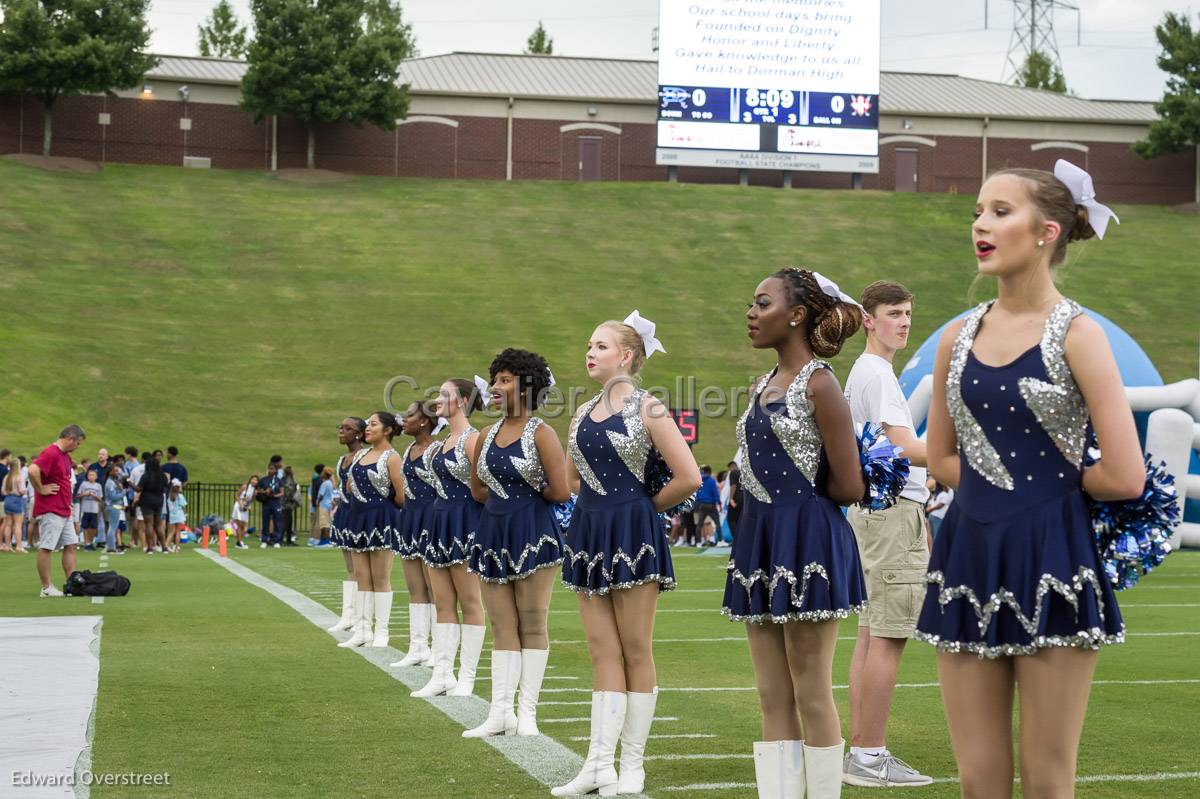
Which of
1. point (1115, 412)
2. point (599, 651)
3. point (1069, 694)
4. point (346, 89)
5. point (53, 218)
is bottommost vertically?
point (599, 651)

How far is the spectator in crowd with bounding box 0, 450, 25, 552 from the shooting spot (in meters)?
25.2

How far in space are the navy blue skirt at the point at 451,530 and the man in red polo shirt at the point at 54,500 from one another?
800 centimetres

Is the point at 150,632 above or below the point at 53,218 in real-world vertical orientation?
below

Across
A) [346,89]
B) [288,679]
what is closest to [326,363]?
[346,89]

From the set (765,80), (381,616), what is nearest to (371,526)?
(381,616)

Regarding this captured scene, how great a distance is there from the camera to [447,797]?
6.15 m

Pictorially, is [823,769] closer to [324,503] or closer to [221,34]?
[324,503]

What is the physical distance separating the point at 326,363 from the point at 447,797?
104 ft

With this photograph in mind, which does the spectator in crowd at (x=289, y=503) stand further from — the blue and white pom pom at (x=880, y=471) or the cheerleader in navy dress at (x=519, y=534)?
the blue and white pom pom at (x=880, y=471)

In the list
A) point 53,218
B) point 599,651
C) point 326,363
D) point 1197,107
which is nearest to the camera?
point 599,651

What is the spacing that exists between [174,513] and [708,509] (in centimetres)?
1018

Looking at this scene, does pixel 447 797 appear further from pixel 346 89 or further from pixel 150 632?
pixel 346 89

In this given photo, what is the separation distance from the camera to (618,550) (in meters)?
6.44

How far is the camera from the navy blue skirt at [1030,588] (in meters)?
3.51
